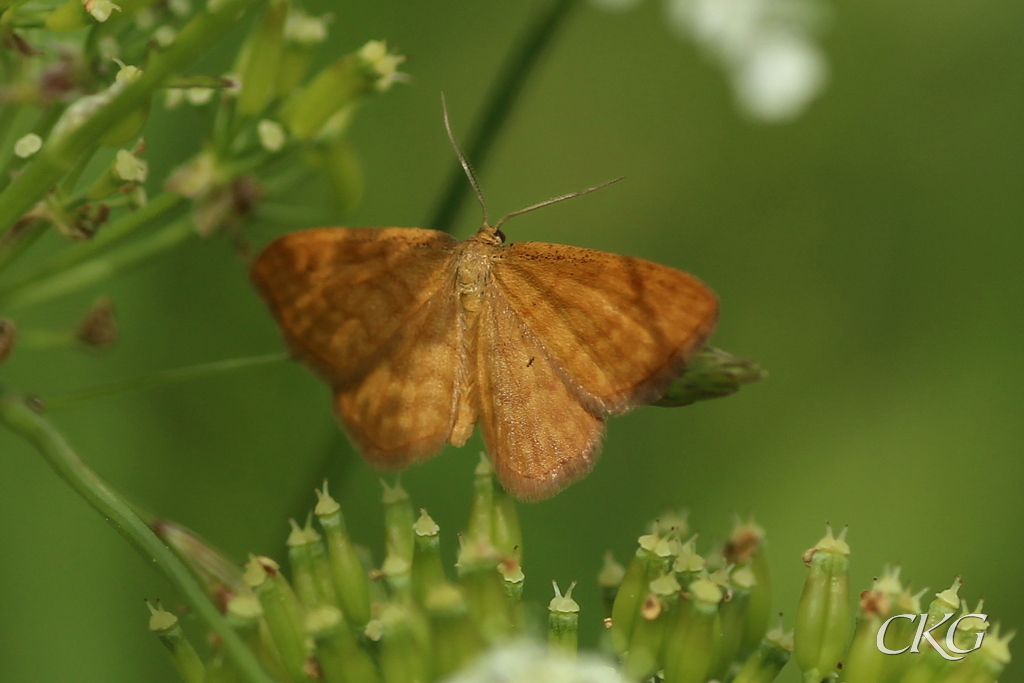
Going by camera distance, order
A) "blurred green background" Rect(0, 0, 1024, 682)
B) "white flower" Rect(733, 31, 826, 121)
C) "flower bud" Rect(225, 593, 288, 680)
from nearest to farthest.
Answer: "flower bud" Rect(225, 593, 288, 680) < "blurred green background" Rect(0, 0, 1024, 682) < "white flower" Rect(733, 31, 826, 121)

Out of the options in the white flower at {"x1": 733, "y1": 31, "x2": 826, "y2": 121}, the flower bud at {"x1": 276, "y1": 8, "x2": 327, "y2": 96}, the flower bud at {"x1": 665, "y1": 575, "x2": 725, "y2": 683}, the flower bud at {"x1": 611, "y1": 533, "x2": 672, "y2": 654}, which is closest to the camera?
the flower bud at {"x1": 665, "y1": 575, "x2": 725, "y2": 683}

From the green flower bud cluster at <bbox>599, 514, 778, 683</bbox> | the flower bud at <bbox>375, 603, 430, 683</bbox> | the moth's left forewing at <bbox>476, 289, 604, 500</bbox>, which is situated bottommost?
the green flower bud cluster at <bbox>599, 514, 778, 683</bbox>

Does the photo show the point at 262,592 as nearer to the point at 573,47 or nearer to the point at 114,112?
the point at 114,112

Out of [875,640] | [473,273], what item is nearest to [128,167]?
[473,273]

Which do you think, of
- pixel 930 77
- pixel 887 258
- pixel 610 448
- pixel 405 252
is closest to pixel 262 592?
pixel 405 252

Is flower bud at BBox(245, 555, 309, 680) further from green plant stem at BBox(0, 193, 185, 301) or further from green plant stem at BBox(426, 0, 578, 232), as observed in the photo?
green plant stem at BBox(426, 0, 578, 232)

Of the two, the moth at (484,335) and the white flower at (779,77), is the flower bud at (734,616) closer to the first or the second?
the moth at (484,335)

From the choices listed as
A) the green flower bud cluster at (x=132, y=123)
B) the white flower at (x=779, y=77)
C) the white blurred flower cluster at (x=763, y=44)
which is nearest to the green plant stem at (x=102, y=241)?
the green flower bud cluster at (x=132, y=123)

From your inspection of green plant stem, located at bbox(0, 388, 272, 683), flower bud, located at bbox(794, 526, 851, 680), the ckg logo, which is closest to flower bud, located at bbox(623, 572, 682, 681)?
flower bud, located at bbox(794, 526, 851, 680)
